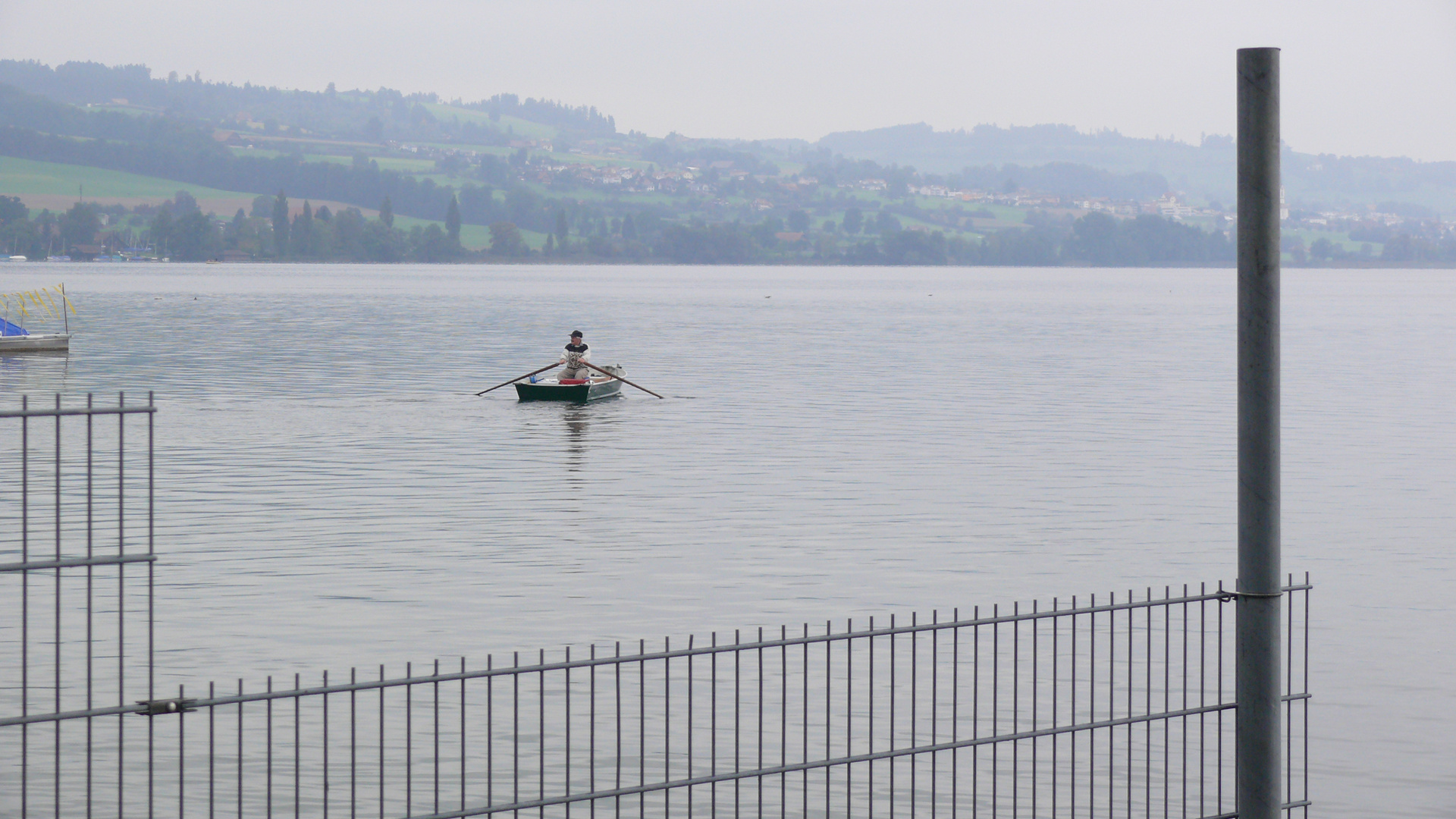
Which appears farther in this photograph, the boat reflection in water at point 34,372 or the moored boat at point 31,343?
the moored boat at point 31,343

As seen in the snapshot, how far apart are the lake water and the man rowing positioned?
150 centimetres

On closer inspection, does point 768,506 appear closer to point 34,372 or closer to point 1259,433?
point 1259,433

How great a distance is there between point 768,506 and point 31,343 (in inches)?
2534

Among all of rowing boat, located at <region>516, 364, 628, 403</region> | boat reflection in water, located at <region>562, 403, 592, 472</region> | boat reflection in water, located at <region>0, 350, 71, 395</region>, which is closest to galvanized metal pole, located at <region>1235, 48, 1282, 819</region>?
boat reflection in water, located at <region>562, 403, 592, 472</region>

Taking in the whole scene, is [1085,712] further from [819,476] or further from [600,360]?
[600,360]

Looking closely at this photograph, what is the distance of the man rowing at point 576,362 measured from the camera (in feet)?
172

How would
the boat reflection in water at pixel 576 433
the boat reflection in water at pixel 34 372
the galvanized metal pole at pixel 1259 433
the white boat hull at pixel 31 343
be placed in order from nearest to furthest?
the galvanized metal pole at pixel 1259 433, the boat reflection in water at pixel 576 433, the boat reflection in water at pixel 34 372, the white boat hull at pixel 31 343

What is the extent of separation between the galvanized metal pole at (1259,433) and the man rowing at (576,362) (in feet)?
141

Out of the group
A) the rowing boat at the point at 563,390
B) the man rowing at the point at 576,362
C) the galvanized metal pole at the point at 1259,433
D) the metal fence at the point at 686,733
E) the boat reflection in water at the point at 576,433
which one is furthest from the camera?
Answer: the rowing boat at the point at 563,390

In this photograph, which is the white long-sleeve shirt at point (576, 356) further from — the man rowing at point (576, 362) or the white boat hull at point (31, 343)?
the white boat hull at point (31, 343)

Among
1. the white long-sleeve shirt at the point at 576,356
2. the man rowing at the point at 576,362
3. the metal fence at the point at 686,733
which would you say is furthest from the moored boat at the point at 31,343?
the metal fence at the point at 686,733

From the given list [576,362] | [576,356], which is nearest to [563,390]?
[576,362]

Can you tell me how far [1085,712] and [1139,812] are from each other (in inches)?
108

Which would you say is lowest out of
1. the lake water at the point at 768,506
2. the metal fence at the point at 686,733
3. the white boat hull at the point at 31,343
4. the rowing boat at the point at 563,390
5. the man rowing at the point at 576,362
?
the metal fence at the point at 686,733
